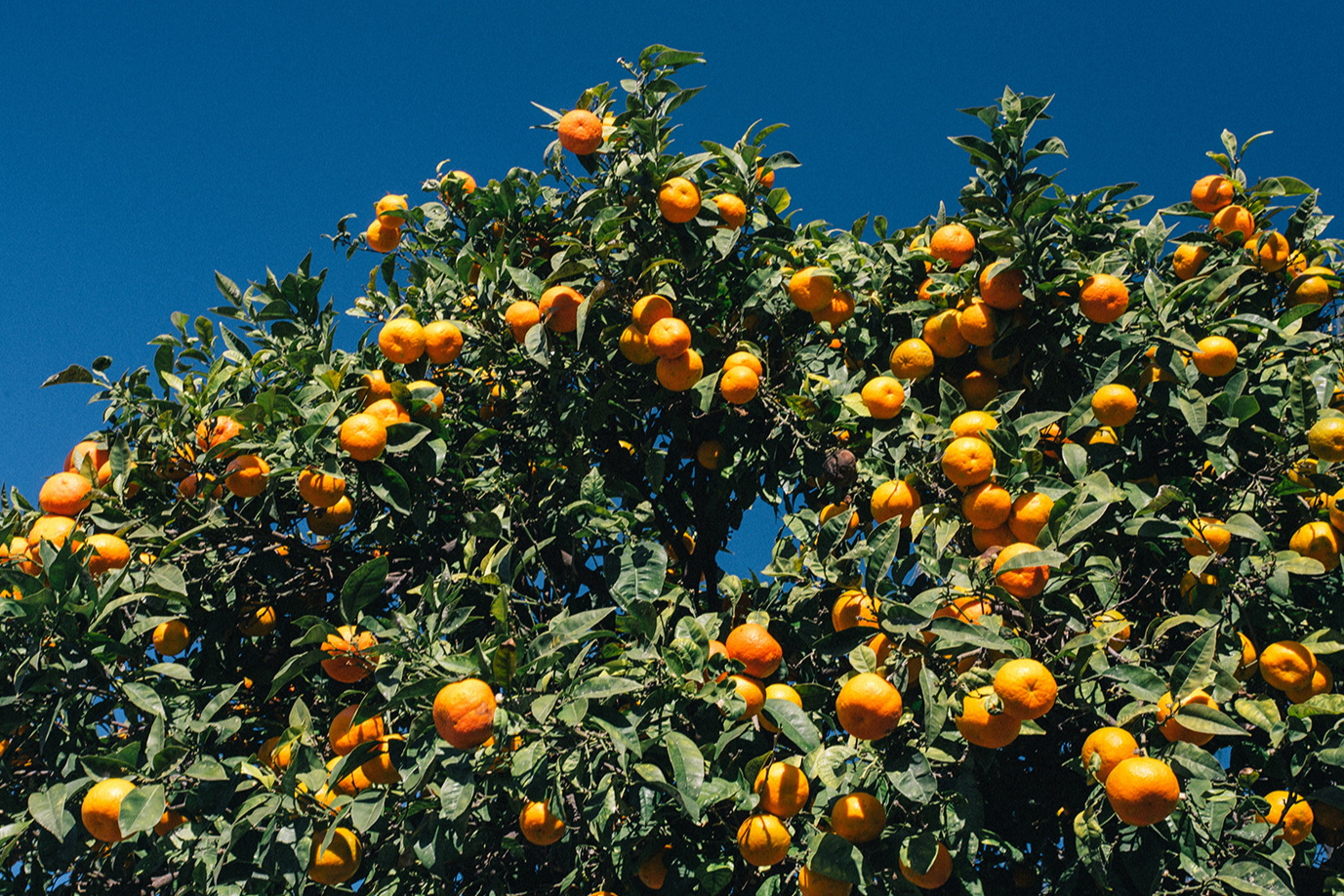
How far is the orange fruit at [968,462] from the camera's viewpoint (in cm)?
270

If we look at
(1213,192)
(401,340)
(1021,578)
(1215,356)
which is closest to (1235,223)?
(1213,192)

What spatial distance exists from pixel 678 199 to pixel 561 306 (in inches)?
23.1

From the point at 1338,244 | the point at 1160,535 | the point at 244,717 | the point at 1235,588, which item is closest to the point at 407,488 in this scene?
the point at 244,717

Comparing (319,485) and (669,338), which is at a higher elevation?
(669,338)

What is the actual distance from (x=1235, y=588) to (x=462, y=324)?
2.75 metres

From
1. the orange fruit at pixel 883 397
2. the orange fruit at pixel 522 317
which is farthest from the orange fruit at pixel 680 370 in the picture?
the orange fruit at pixel 883 397

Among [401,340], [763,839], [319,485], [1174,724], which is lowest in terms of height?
[763,839]

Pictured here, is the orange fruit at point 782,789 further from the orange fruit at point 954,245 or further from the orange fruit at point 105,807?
the orange fruit at point 954,245

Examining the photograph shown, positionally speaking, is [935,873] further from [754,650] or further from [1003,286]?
[1003,286]

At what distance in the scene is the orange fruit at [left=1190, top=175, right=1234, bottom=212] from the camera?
359cm

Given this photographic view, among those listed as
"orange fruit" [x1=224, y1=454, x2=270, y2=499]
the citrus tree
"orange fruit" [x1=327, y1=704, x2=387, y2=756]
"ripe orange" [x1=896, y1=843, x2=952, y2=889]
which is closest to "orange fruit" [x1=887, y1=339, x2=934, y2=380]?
the citrus tree

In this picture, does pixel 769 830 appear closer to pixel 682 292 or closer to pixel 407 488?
pixel 407 488

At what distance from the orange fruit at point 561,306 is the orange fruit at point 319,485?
0.87m

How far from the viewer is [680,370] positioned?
10.6ft
